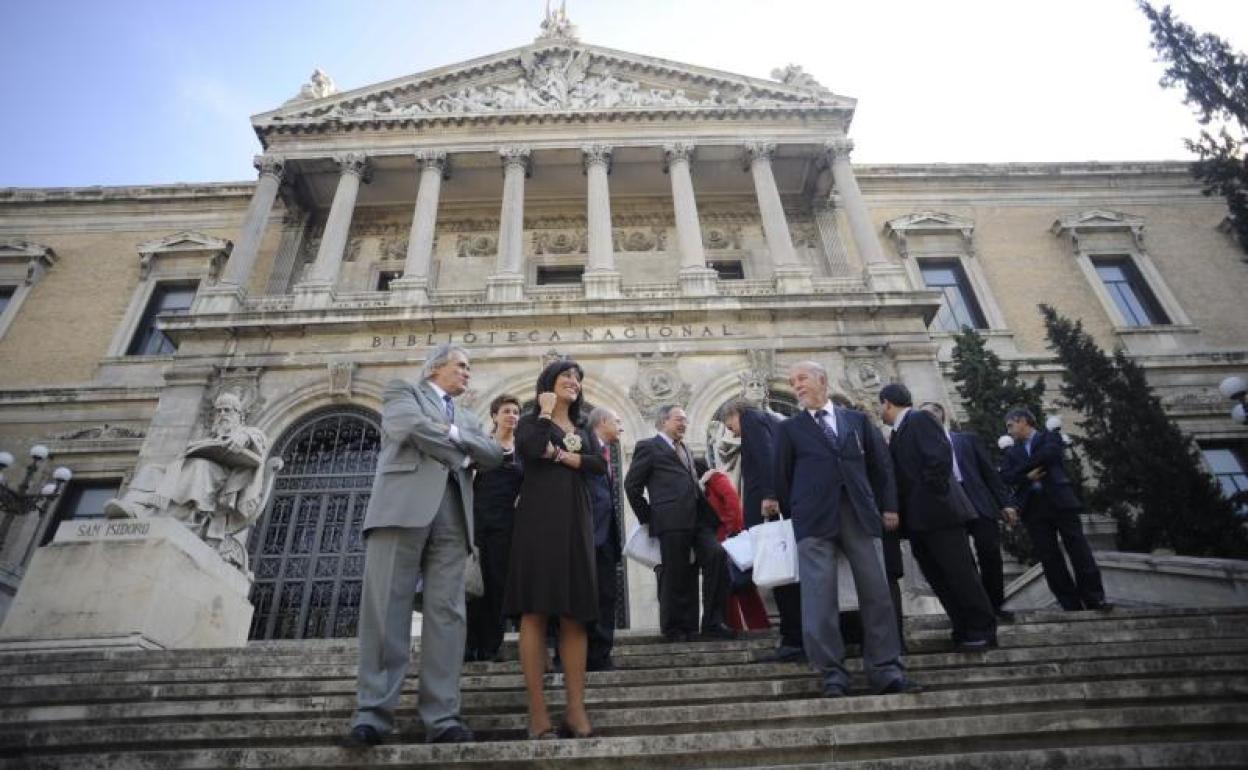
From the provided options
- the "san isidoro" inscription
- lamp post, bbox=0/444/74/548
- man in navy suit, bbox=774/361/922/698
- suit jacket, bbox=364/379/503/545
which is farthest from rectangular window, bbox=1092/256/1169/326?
lamp post, bbox=0/444/74/548

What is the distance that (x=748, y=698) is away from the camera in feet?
13.2

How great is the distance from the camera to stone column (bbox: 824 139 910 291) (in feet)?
46.0

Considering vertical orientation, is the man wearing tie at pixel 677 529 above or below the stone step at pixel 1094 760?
above

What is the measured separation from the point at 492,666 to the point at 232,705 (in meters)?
1.55

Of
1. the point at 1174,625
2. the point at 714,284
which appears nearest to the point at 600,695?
the point at 1174,625

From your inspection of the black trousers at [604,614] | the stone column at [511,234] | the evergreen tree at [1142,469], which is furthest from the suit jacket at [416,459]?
the stone column at [511,234]

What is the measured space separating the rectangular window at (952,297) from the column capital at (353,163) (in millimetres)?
13414

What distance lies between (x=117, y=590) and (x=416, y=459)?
4.51 meters

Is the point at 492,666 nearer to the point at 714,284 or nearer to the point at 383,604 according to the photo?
the point at 383,604

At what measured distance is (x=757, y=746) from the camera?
10.3 feet

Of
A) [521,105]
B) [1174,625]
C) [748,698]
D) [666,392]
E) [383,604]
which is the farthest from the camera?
[521,105]

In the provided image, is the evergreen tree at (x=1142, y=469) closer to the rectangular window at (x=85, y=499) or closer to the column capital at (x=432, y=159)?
the column capital at (x=432, y=159)

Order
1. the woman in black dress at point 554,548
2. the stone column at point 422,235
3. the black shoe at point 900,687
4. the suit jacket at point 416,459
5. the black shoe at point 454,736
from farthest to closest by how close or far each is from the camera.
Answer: the stone column at point 422,235 → the black shoe at point 900,687 → the suit jacket at point 416,459 → the woman in black dress at point 554,548 → the black shoe at point 454,736

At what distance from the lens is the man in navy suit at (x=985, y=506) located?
5.84m
